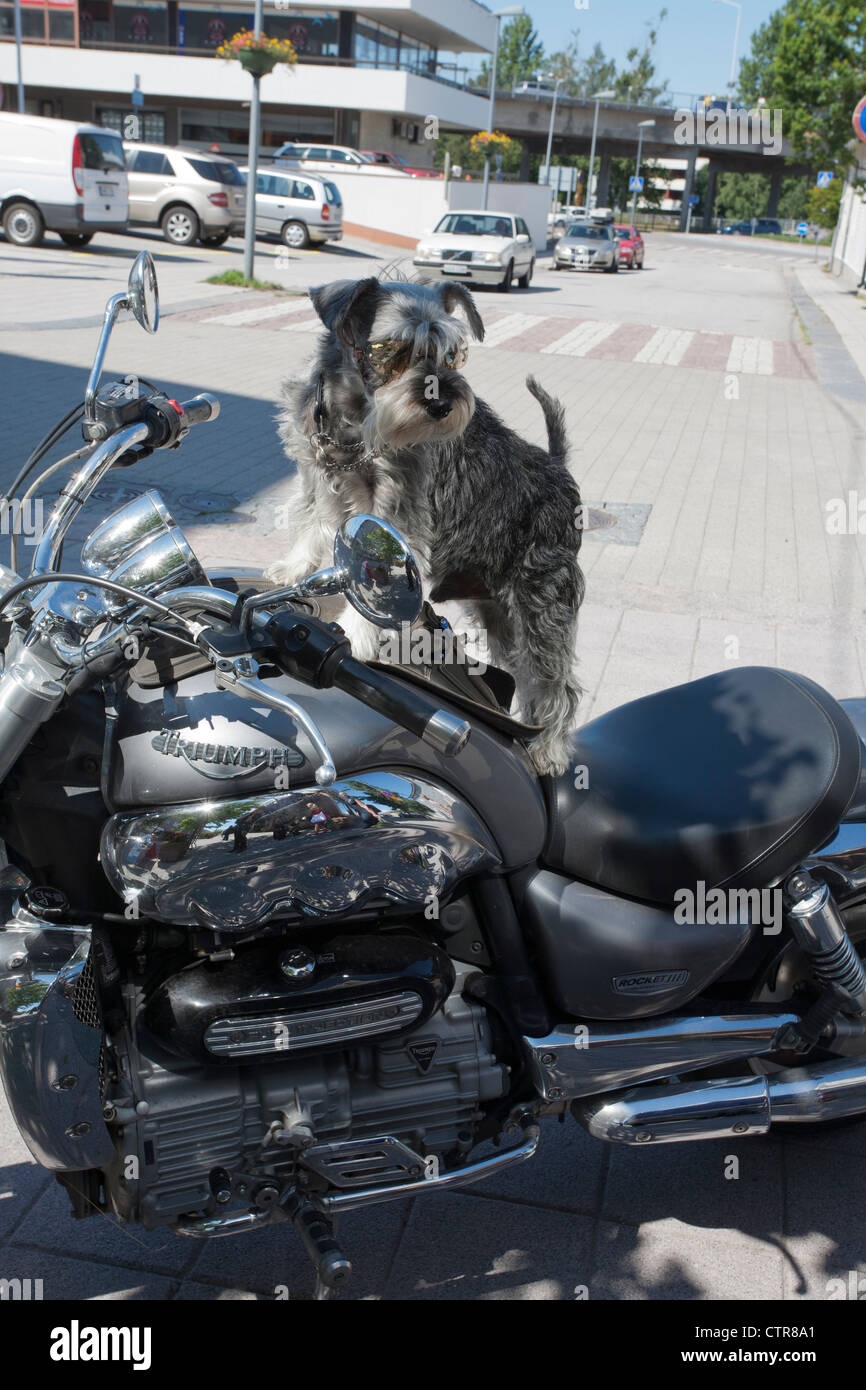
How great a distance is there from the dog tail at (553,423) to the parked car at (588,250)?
33419 millimetres

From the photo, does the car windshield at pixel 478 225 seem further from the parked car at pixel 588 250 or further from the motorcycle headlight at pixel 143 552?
the motorcycle headlight at pixel 143 552

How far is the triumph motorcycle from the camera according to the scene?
1.94 meters

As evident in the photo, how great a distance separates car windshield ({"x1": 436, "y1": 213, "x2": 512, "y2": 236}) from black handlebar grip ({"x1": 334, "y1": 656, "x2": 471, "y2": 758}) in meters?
26.0

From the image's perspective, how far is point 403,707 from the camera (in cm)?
172

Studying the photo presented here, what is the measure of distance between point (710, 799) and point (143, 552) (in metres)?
1.31

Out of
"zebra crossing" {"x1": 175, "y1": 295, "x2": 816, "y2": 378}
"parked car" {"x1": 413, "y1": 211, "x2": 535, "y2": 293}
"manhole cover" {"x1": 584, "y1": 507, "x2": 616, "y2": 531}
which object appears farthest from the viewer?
"parked car" {"x1": 413, "y1": 211, "x2": 535, "y2": 293}

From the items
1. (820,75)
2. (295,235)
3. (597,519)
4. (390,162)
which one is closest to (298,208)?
(295,235)

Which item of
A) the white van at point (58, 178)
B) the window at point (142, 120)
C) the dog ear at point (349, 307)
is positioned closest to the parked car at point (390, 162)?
the window at point (142, 120)

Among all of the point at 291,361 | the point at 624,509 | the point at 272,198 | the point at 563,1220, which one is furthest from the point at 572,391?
the point at 272,198

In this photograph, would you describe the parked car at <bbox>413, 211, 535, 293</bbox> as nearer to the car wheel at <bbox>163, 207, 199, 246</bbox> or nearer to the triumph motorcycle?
the car wheel at <bbox>163, 207, 199, 246</bbox>

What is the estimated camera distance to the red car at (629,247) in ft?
120

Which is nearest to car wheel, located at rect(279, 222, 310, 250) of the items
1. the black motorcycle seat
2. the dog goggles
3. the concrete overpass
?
the dog goggles

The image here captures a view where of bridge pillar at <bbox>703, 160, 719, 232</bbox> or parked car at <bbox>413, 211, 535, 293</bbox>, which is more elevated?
bridge pillar at <bbox>703, 160, 719, 232</bbox>

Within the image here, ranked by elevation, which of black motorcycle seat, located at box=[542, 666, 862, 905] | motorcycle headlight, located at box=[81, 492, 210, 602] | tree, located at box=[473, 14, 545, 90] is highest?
tree, located at box=[473, 14, 545, 90]
